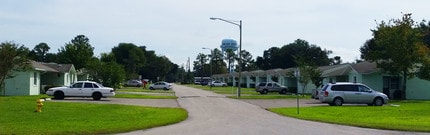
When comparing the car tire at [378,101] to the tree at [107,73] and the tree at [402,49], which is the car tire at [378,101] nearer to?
the tree at [402,49]

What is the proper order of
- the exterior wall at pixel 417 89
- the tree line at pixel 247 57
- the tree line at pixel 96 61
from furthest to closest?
the exterior wall at pixel 417 89 → the tree line at pixel 247 57 → the tree line at pixel 96 61

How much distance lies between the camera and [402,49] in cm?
4572

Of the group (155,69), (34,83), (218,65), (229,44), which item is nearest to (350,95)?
(34,83)

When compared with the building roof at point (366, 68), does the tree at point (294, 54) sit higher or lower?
higher

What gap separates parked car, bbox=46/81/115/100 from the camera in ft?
133

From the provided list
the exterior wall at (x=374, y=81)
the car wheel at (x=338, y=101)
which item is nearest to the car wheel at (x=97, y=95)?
the car wheel at (x=338, y=101)

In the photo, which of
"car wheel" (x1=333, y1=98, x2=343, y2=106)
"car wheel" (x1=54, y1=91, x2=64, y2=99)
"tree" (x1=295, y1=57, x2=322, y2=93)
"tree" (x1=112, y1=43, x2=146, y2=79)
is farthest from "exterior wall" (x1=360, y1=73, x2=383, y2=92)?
"tree" (x1=112, y1=43, x2=146, y2=79)

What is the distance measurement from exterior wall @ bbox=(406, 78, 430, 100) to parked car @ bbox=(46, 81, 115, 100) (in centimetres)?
2734

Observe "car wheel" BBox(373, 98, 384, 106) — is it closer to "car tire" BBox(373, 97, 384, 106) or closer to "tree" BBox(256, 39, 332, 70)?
"car tire" BBox(373, 97, 384, 106)

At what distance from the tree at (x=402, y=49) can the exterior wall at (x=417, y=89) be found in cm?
415

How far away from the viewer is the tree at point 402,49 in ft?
150

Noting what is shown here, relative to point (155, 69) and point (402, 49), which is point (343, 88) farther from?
point (155, 69)

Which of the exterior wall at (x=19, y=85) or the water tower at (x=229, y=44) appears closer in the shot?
the exterior wall at (x=19, y=85)

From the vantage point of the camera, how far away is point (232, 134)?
56.0ft
